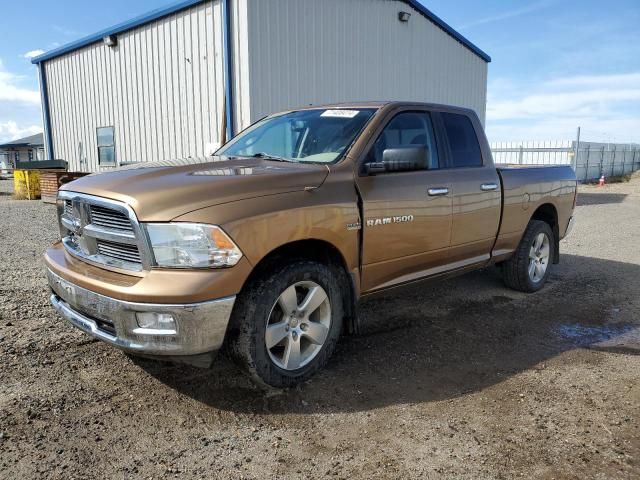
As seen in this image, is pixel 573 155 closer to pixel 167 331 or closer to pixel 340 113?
pixel 340 113

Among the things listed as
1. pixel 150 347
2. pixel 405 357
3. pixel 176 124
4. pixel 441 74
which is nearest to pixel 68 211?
pixel 150 347

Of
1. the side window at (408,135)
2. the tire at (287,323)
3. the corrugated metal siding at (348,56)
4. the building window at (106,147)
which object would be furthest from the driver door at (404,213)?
the building window at (106,147)

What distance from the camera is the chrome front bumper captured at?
2688mm

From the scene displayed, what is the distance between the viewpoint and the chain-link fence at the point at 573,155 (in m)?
29.1

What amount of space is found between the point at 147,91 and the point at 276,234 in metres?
12.3

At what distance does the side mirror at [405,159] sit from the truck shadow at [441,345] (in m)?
1.01

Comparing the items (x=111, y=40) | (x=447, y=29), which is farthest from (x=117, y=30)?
(x=447, y=29)

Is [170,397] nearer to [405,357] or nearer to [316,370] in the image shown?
[316,370]

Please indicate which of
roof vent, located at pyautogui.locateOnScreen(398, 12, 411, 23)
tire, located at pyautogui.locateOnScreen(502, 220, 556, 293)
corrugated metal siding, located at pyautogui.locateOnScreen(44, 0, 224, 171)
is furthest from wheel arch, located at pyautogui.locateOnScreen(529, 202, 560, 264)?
roof vent, located at pyautogui.locateOnScreen(398, 12, 411, 23)

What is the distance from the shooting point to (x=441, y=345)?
4.12 meters

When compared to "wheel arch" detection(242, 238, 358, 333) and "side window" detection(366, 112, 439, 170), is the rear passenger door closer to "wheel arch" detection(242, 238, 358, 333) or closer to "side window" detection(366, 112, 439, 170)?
"side window" detection(366, 112, 439, 170)

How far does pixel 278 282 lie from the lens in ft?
9.96

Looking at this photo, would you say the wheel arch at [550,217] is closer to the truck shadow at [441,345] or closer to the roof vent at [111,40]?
the truck shadow at [441,345]

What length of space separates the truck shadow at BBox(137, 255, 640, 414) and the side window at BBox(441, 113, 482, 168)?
4.18ft
